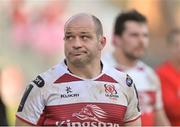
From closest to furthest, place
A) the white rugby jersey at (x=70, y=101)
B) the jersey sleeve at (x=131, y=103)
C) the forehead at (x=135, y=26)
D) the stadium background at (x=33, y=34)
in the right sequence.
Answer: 1. the white rugby jersey at (x=70, y=101)
2. the jersey sleeve at (x=131, y=103)
3. the forehead at (x=135, y=26)
4. the stadium background at (x=33, y=34)

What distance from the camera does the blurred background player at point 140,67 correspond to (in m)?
8.23

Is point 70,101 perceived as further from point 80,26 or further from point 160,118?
point 160,118

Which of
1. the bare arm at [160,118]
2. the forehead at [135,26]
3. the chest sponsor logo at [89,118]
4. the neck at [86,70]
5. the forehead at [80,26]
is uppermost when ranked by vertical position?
the forehead at [135,26]

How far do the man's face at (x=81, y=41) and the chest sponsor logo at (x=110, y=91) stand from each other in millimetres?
243

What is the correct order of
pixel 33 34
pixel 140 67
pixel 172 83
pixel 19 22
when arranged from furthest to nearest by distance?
pixel 33 34 → pixel 19 22 → pixel 172 83 → pixel 140 67

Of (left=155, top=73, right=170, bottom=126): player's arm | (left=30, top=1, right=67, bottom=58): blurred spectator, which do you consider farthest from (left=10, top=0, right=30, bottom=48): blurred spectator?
(left=155, top=73, right=170, bottom=126): player's arm

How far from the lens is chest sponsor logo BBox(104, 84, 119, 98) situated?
5398 millimetres

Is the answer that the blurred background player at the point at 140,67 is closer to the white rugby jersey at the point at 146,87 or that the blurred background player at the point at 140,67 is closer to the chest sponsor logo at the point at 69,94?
the white rugby jersey at the point at 146,87

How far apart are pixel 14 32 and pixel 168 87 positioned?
243 inches

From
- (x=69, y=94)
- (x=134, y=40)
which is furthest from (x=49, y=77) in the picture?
(x=134, y=40)

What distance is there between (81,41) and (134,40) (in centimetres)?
321

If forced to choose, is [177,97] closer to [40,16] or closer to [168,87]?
[168,87]

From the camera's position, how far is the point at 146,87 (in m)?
8.27

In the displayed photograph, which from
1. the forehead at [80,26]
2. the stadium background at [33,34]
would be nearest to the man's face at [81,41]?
the forehead at [80,26]
